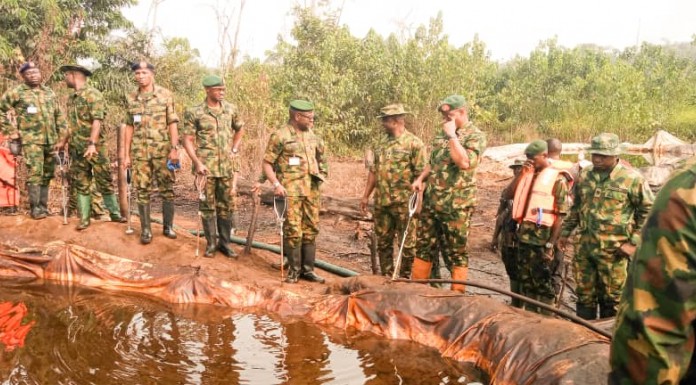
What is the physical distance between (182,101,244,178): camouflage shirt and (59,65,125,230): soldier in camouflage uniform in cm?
122

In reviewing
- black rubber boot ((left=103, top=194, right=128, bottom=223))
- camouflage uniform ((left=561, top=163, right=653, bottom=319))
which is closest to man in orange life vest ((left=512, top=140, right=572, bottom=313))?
camouflage uniform ((left=561, top=163, right=653, bottom=319))

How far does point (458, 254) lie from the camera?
4961 millimetres

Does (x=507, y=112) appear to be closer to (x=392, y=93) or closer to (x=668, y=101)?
(x=668, y=101)

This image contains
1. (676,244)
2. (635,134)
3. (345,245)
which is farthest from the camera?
(635,134)

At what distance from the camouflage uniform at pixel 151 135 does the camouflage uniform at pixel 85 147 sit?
597 mm

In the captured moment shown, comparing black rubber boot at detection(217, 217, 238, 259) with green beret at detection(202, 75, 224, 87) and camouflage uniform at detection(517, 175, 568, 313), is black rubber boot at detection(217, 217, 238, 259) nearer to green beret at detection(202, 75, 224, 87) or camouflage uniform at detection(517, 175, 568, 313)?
green beret at detection(202, 75, 224, 87)

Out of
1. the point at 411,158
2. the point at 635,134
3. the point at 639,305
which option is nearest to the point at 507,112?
the point at 635,134

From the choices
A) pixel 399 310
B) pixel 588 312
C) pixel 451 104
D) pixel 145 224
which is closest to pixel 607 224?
pixel 588 312

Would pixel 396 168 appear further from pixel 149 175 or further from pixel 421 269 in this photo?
pixel 149 175

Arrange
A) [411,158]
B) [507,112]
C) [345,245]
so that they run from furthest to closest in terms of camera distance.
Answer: [507,112] < [345,245] < [411,158]

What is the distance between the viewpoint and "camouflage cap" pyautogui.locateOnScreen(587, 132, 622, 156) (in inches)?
167

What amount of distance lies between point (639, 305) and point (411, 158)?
4.39 metres

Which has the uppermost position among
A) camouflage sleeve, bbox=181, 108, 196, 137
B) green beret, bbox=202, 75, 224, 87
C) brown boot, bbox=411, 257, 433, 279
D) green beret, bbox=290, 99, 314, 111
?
green beret, bbox=202, 75, 224, 87

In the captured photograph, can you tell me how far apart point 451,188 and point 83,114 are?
432 centimetres
